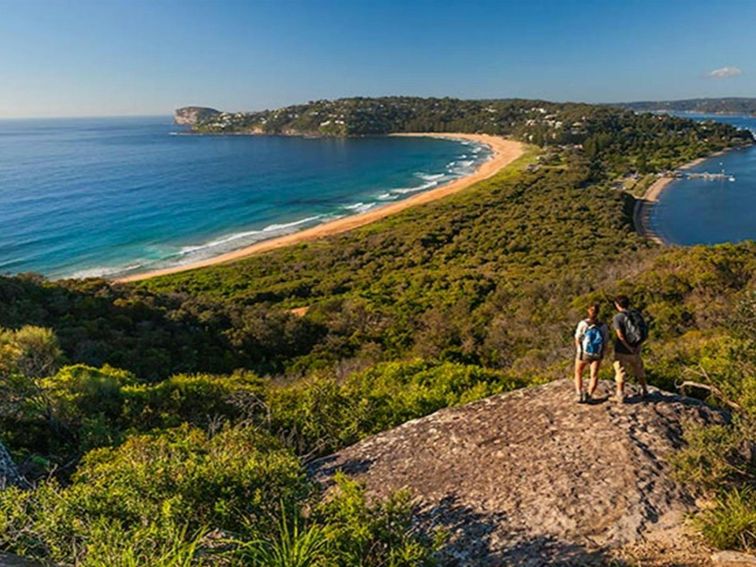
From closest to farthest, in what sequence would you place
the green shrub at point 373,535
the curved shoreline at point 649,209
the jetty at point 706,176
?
the green shrub at point 373,535 → the curved shoreline at point 649,209 → the jetty at point 706,176

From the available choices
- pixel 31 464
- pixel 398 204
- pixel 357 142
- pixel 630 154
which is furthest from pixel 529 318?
pixel 357 142

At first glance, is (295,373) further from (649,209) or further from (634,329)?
(649,209)

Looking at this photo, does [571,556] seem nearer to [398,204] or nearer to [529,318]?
[529,318]

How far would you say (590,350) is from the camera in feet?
24.8

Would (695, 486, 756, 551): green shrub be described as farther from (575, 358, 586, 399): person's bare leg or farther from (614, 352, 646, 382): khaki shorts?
(575, 358, 586, 399): person's bare leg

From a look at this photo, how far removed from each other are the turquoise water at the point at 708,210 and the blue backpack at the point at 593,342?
50.7 m

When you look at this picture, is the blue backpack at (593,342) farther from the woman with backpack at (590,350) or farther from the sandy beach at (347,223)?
the sandy beach at (347,223)

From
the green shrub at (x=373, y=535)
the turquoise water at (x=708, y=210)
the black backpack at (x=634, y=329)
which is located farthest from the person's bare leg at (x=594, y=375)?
the turquoise water at (x=708, y=210)

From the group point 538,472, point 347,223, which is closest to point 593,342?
point 538,472

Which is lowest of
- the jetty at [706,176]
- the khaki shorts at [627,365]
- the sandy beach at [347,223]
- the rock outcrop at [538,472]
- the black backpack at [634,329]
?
the sandy beach at [347,223]

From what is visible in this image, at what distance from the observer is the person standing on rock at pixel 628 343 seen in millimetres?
7298

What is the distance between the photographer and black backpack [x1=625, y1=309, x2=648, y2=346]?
738cm

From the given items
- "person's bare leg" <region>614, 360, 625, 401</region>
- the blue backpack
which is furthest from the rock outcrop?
the blue backpack

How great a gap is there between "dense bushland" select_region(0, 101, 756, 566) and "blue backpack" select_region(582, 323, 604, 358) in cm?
175
